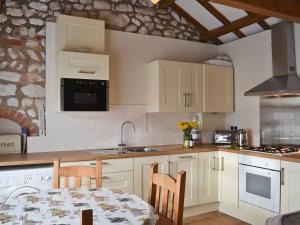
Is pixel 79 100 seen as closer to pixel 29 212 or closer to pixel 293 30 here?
pixel 29 212

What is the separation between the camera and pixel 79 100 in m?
3.24

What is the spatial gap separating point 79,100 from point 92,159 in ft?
2.23

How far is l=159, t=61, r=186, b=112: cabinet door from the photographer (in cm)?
381

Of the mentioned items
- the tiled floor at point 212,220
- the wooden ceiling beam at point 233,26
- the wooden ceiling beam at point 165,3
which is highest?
the wooden ceiling beam at point 165,3

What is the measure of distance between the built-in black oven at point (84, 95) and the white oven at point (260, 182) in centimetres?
184

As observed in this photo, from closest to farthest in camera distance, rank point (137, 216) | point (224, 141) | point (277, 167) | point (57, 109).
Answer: point (137, 216), point (277, 167), point (57, 109), point (224, 141)

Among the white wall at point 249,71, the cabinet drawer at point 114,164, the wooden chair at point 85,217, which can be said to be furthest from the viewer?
the white wall at point 249,71

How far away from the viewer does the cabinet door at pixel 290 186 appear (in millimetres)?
2932

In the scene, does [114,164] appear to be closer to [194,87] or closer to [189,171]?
[189,171]

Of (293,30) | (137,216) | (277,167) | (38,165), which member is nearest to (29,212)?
(137,216)

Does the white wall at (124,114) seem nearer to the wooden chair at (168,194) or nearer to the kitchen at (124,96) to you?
the kitchen at (124,96)

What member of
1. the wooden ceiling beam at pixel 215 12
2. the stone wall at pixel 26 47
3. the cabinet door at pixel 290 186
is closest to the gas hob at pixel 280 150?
the cabinet door at pixel 290 186

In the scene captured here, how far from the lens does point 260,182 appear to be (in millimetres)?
3324

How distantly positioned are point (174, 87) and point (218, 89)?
75cm
